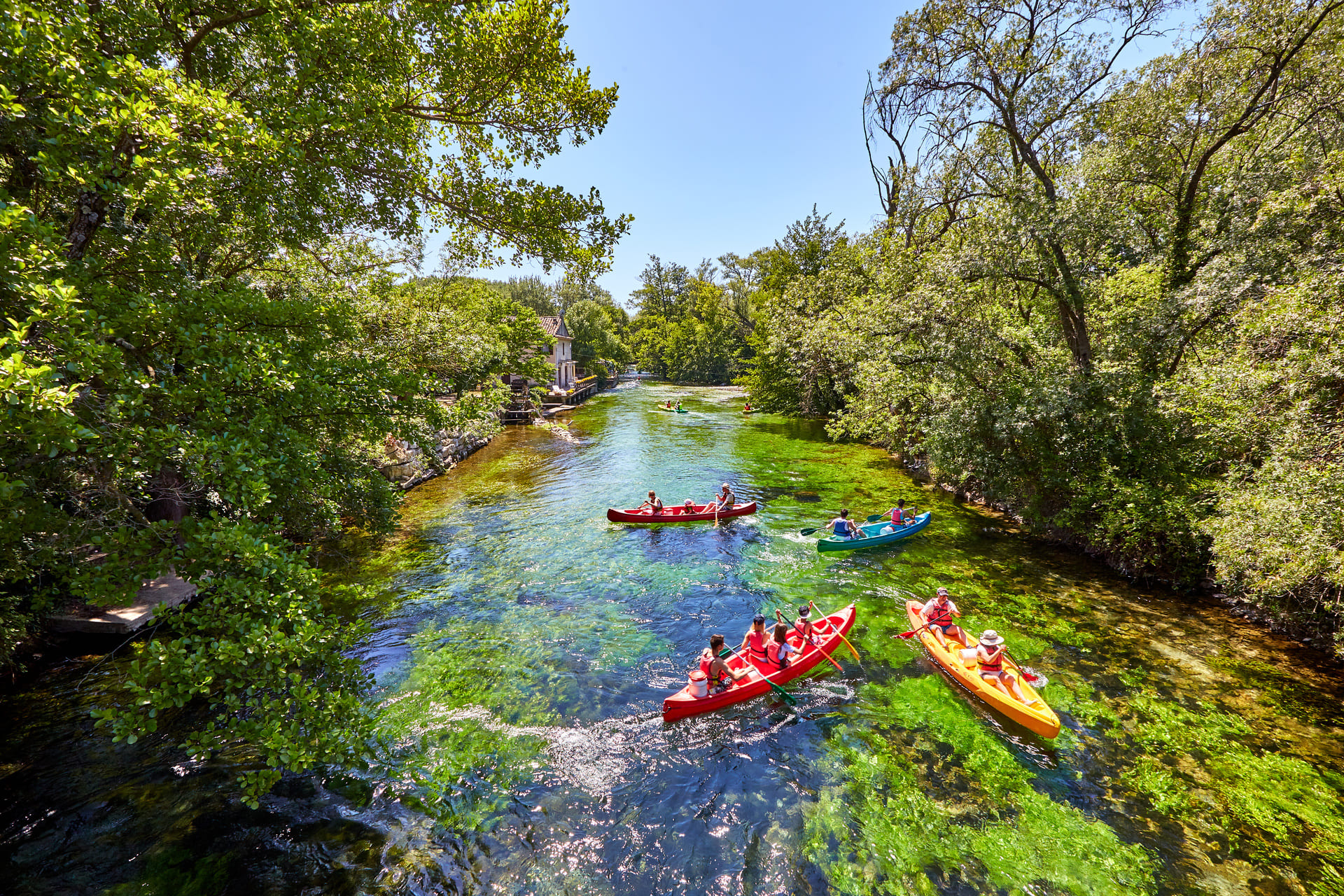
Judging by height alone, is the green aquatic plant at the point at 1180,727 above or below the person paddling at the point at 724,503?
below

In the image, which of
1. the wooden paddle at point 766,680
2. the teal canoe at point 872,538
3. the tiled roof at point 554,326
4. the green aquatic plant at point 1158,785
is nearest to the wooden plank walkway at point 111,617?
the wooden paddle at point 766,680

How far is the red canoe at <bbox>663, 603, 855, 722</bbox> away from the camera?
8.48 metres

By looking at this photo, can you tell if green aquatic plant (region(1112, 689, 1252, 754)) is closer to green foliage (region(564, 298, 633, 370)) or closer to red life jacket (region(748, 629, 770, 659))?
red life jacket (region(748, 629, 770, 659))

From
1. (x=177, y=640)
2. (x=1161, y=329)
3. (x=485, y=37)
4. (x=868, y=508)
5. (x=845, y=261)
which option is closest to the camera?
(x=177, y=640)

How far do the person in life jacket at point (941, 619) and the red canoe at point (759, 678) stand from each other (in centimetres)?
153

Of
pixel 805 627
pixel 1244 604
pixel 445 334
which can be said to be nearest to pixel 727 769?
pixel 805 627

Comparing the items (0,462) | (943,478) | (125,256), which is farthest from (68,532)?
(943,478)

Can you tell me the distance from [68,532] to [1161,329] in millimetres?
20759

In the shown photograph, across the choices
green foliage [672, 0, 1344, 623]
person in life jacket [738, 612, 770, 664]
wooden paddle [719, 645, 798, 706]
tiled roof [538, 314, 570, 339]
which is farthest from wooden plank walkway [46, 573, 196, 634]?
tiled roof [538, 314, 570, 339]

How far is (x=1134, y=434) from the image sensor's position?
40.4 feet

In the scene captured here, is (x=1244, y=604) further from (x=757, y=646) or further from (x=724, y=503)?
(x=724, y=503)

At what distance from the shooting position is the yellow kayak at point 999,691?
773 cm

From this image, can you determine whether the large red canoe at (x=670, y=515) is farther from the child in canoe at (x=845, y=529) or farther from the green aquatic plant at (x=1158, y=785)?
the green aquatic plant at (x=1158, y=785)

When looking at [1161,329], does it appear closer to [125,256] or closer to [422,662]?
[422,662]
